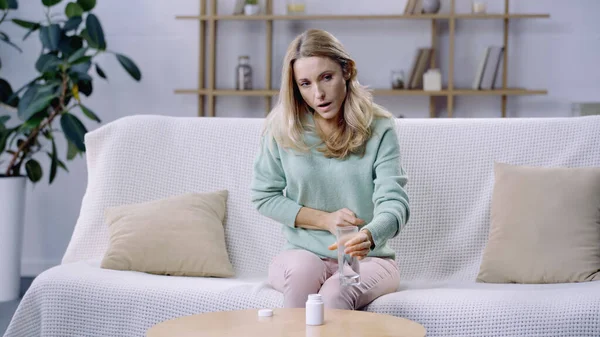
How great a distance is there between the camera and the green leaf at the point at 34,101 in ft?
12.6

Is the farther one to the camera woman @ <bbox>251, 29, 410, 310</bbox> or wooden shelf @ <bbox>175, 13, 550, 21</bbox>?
wooden shelf @ <bbox>175, 13, 550, 21</bbox>

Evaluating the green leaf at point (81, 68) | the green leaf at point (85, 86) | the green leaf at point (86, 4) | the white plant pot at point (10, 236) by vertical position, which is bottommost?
the white plant pot at point (10, 236)

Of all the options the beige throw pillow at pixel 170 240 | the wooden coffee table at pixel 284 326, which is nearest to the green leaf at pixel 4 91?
the beige throw pillow at pixel 170 240

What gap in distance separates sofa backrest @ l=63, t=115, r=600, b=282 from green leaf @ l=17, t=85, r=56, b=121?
1.18m

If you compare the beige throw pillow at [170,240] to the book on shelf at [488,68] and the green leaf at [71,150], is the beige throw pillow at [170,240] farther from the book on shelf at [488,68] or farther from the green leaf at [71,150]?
the book on shelf at [488,68]

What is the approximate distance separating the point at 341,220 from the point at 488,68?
265cm

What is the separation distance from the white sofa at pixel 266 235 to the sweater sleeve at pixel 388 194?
193mm

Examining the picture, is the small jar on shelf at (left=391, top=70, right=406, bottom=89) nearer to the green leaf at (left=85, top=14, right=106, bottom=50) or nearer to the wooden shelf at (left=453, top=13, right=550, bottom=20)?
the wooden shelf at (left=453, top=13, right=550, bottom=20)

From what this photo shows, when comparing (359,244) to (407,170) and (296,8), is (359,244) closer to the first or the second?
(407,170)

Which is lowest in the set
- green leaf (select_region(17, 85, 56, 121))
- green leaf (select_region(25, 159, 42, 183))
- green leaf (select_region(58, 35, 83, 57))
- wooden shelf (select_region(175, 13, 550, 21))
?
green leaf (select_region(25, 159, 42, 183))

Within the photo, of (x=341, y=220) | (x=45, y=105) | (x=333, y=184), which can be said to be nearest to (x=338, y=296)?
(x=341, y=220)

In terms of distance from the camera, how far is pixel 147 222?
98.2 inches

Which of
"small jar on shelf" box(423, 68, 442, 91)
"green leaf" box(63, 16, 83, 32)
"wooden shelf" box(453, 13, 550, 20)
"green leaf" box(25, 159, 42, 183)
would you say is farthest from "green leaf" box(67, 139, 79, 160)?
"wooden shelf" box(453, 13, 550, 20)

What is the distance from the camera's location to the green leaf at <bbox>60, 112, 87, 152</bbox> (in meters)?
3.96
